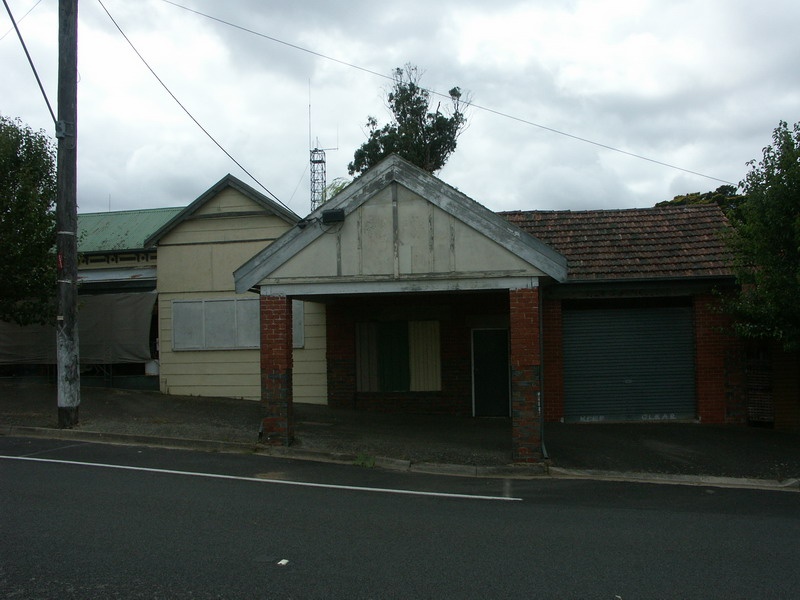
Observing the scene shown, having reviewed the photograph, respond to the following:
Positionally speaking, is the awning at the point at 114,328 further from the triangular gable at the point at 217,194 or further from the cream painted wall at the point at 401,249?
the cream painted wall at the point at 401,249

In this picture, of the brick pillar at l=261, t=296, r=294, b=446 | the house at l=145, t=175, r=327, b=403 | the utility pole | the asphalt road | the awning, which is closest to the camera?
the asphalt road

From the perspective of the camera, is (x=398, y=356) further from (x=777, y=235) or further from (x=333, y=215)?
(x=777, y=235)

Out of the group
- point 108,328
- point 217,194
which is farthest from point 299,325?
point 108,328

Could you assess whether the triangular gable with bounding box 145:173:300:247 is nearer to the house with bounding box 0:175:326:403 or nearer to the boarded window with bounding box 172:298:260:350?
the house with bounding box 0:175:326:403

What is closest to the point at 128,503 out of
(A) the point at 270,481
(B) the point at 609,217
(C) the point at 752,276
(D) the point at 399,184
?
(A) the point at 270,481

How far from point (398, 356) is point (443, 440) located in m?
3.75

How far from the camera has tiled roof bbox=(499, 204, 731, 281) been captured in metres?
13.9

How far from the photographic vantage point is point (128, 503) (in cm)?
761

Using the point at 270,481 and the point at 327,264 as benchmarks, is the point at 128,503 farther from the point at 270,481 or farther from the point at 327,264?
the point at 327,264

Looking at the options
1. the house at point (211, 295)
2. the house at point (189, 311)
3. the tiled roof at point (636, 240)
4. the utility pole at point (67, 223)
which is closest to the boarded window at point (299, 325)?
the house at point (189, 311)

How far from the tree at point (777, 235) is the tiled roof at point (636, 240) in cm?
177

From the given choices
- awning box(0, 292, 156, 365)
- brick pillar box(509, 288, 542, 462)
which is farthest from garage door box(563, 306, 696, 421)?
awning box(0, 292, 156, 365)

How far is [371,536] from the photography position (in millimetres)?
6582

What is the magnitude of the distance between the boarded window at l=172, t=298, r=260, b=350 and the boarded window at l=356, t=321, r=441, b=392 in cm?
283
